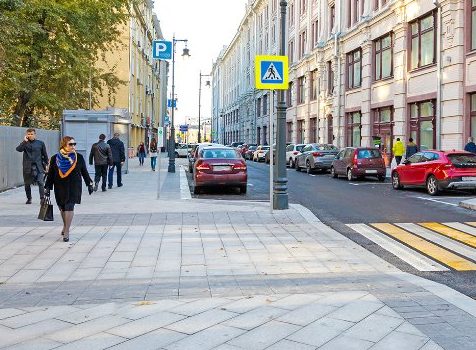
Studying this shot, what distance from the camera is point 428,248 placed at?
868 centimetres

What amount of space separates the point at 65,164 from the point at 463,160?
492 inches

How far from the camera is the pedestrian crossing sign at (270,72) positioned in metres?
11.7

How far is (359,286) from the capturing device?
6332 millimetres

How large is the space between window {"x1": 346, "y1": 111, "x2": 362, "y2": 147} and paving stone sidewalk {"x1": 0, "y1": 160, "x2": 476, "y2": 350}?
1024 inches

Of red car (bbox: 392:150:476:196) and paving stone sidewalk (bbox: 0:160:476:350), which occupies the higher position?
red car (bbox: 392:150:476:196)

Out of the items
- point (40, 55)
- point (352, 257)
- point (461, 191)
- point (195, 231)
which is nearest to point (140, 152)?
point (40, 55)

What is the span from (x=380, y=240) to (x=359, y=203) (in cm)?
570

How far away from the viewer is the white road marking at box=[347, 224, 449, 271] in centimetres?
747

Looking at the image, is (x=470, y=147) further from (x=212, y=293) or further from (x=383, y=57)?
(x=212, y=293)

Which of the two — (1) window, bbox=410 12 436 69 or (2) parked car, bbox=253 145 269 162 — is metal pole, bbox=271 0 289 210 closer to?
(1) window, bbox=410 12 436 69

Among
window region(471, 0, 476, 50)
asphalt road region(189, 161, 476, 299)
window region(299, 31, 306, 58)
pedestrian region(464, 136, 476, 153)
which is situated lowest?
asphalt road region(189, 161, 476, 299)

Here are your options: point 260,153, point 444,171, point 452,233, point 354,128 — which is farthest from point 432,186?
point 260,153

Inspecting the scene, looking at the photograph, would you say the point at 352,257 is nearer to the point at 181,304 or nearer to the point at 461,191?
the point at 181,304

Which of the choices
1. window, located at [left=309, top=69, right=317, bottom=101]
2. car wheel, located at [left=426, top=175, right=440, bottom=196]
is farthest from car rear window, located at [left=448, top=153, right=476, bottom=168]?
window, located at [left=309, top=69, right=317, bottom=101]
